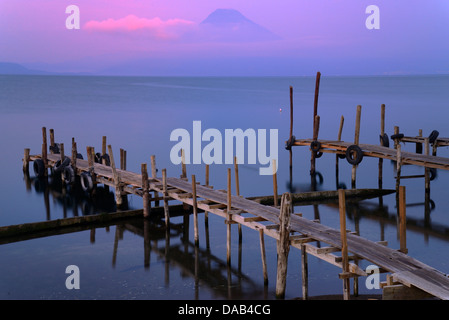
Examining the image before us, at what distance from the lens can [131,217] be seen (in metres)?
20.5

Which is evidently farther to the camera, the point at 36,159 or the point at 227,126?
the point at 227,126

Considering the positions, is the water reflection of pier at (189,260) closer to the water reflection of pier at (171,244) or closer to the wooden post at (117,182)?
the water reflection of pier at (171,244)

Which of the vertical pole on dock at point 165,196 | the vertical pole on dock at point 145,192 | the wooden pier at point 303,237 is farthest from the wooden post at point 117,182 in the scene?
the vertical pole on dock at point 165,196

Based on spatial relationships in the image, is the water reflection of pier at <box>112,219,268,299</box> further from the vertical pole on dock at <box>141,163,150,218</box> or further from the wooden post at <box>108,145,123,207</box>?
the wooden post at <box>108,145,123,207</box>

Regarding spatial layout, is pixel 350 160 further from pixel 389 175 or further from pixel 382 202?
pixel 389 175


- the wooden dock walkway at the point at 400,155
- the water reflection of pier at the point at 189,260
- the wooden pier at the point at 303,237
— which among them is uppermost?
the wooden dock walkway at the point at 400,155

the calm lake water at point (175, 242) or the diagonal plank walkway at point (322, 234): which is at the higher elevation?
the diagonal plank walkway at point (322, 234)

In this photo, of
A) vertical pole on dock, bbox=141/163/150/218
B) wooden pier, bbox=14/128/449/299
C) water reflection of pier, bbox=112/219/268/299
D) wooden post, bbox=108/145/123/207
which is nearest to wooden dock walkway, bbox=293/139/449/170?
wooden pier, bbox=14/128/449/299

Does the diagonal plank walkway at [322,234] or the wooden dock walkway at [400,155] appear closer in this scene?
the diagonal plank walkway at [322,234]

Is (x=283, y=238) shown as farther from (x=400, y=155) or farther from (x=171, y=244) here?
(x=400, y=155)

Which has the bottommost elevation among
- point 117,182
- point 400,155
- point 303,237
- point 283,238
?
point 303,237

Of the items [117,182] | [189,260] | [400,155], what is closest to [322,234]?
[189,260]
